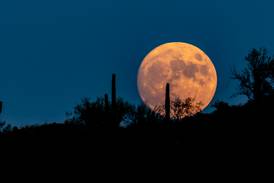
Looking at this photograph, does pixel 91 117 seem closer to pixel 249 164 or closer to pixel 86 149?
pixel 86 149

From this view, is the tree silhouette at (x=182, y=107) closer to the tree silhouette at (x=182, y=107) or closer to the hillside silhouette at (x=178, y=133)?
the tree silhouette at (x=182, y=107)

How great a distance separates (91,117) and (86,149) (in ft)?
86.5

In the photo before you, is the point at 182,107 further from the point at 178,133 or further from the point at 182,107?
the point at 178,133

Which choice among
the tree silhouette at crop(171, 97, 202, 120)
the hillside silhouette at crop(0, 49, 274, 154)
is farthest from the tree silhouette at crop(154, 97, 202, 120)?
the hillside silhouette at crop(0, 49, 274, 154)

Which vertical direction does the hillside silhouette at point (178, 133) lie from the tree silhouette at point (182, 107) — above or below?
below

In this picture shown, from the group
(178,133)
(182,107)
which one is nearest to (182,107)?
(182,107)

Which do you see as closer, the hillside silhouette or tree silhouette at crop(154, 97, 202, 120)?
the hillside silhouette

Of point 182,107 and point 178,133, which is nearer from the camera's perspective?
point 178,133

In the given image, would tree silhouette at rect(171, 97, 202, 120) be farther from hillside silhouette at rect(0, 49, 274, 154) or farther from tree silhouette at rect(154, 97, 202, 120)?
hillside silhouette at rect(0, 49, 274, 154)

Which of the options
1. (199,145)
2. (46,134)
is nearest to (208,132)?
(199,145)

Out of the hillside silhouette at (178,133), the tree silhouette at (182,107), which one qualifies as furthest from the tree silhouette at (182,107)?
the hillside silhouette at (178,133)

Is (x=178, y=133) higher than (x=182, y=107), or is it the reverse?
(x=182, y=107)

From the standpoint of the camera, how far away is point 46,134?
77.8 ft

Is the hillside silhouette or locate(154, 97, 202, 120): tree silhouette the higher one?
locate(154, 97, 202, 120): tree silhouette
